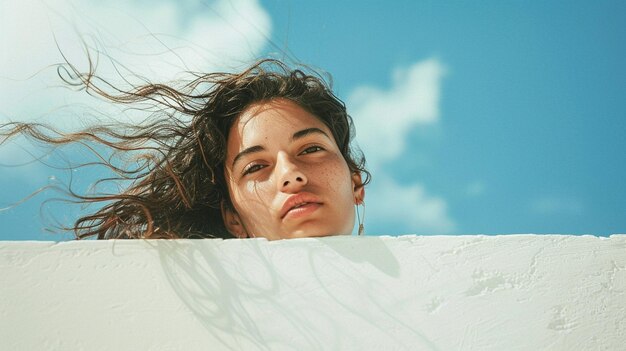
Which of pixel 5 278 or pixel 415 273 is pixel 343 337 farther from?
pixel 5 278

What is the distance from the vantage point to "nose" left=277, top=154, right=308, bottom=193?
2.05m

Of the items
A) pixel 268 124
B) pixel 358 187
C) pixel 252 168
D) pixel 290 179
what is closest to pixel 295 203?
pixel 290 179

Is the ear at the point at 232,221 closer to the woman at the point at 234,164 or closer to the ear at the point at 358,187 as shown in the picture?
the woman at the point at 234,164

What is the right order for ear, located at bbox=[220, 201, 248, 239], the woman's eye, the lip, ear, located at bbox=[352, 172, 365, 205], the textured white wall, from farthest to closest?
1. ear, located at bbox=[352, 172, 365, 205]
2. ear, located at bbox=[220, 201, 248, 239]
3. the woman's eye
4. the lip
5. the textured white wall

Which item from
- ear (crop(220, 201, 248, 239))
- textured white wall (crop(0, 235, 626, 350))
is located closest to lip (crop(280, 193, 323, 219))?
ear (crop(220, 201, 248, 239))

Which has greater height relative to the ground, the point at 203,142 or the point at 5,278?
the point at 203,142

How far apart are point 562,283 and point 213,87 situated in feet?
5.95

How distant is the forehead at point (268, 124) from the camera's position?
2244 mm

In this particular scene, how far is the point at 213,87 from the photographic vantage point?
2.63m

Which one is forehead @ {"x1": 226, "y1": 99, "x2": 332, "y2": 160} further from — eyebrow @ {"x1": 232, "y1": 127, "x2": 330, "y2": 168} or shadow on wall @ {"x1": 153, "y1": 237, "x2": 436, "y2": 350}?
shadow on wall @ {"x1": 153, "y1": 237, "x2": 436, "y2": 350}

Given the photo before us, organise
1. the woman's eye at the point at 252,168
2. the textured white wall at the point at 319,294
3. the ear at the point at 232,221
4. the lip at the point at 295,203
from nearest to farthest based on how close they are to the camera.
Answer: the textured white wall at the point at 319,294 → the lip at the point at 295,203 → the woman's eye at the point at 252,168 → the ear at the point at 232,221

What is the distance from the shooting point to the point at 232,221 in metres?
2.44

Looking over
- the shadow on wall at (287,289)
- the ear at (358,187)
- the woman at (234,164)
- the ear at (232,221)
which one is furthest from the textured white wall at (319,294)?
the ear at (358,187)

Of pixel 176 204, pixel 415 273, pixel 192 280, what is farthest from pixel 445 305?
pixel 176 204
